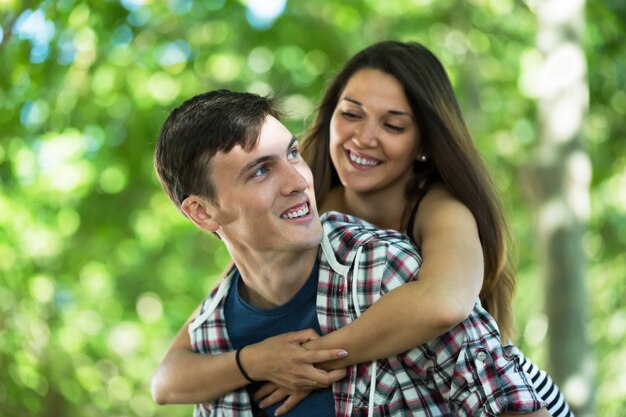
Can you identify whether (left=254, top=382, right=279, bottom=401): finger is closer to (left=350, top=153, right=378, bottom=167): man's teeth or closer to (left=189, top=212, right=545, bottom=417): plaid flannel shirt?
(left=189, top=212, right=545, bottom=417): plaid flannel shirt

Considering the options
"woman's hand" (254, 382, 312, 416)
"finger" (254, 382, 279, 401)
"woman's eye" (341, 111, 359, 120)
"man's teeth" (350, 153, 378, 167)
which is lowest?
"woman's hand" (254, 382, 312, 416)

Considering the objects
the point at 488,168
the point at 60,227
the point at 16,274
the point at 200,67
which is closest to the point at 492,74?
the point at 200,67

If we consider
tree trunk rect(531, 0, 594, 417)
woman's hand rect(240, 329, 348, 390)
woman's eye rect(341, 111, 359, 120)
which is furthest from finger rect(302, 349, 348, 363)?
tree trunk rect(531, 0, 594, 417)

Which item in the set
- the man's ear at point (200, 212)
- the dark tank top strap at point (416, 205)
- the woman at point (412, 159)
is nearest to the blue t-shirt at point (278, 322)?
the man's ear at point (200, 212)

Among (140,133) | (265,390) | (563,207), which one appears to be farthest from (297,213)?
(140,133)

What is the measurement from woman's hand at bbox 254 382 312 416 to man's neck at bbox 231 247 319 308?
0.67 feet

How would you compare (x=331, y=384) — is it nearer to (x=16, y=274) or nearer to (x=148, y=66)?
(x=16, y=274)

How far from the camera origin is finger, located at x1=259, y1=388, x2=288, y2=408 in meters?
2.25

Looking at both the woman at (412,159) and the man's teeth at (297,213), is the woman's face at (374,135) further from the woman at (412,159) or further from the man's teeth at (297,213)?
the man's teeth at (297,213)

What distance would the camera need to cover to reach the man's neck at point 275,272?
2186 millimetres

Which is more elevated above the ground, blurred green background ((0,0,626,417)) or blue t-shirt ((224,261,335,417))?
blurred green background ((0,0,626,417))

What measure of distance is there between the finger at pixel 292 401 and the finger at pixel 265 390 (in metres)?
0.06

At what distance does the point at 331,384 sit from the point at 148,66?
390cm

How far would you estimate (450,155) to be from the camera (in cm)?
270
